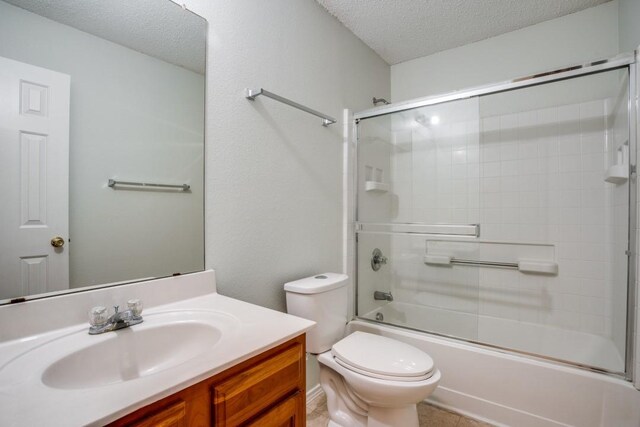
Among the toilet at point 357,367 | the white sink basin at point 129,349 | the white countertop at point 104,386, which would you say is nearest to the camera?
the white countertop at point 104,386

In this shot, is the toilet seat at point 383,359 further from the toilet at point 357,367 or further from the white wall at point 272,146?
the white wall at point 272,146

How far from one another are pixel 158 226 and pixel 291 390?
738mm

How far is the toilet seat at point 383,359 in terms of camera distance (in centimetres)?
124

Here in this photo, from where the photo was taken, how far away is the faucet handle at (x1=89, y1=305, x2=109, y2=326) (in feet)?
2.74

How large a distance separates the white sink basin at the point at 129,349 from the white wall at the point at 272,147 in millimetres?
344

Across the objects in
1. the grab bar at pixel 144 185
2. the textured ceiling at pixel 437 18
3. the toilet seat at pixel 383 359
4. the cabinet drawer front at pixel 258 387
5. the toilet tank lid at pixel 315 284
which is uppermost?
the textured ceiling at pixel 437 18

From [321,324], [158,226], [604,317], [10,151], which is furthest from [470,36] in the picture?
[10,151]

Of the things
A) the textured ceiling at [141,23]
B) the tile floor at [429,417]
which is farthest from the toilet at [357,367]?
the textured ceiling at [141,23]

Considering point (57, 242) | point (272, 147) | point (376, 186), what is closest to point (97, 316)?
point (57, 242)

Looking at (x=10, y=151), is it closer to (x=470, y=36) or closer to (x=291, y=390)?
(x=291, y=390)

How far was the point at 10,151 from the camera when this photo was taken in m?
0.79

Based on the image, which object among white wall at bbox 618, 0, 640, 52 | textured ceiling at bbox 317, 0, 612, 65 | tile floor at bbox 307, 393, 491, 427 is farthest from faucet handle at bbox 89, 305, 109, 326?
white wall at bbox 618, 0, 640, 52

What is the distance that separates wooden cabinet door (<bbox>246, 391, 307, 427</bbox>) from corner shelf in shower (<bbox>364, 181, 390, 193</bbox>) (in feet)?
5.10

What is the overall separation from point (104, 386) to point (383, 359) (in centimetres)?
109
